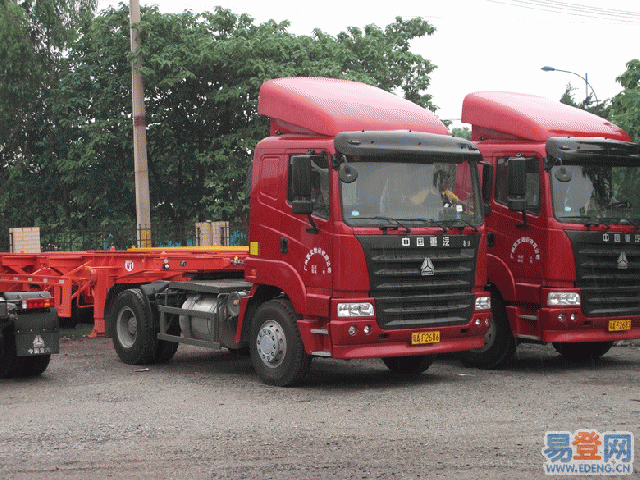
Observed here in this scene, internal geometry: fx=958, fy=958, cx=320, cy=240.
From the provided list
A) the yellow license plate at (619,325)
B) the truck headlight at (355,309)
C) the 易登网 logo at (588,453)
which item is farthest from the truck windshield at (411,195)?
the 易登网 logo at (588,453)

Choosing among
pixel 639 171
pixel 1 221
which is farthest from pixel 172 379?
pixel 1 221

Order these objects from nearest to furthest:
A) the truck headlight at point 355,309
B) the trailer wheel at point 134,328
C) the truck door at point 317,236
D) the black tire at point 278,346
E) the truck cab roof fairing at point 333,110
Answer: the truck headlight at point 355,309 < the truck door at point 317,236 < the black tire at point 278,346 < the truck cab roof fairing at point 333,110 < the trailer wheel at point 134,328

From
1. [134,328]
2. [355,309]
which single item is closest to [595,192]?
[355,309]

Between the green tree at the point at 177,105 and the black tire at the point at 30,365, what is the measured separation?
14.5 meters

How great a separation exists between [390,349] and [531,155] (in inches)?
123

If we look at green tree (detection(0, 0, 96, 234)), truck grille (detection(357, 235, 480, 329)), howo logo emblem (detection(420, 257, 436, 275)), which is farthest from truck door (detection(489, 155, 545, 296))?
green tree (detection(0, 0, 96, 234))

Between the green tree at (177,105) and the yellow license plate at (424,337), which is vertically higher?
the green tree at (177,105)

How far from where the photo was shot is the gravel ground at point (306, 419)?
22.5 ft

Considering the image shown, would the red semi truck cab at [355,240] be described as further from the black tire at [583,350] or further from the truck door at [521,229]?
the black tire at [583,350]

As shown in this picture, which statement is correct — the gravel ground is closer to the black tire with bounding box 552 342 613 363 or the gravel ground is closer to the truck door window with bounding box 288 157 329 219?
the black tire with bounding box 552 342 613 363

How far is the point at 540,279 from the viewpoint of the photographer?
1150cm

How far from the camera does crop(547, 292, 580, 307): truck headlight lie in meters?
11.3

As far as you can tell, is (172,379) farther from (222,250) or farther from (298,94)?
(298,94)

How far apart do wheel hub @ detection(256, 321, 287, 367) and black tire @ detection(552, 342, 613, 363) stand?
14.7 ft
